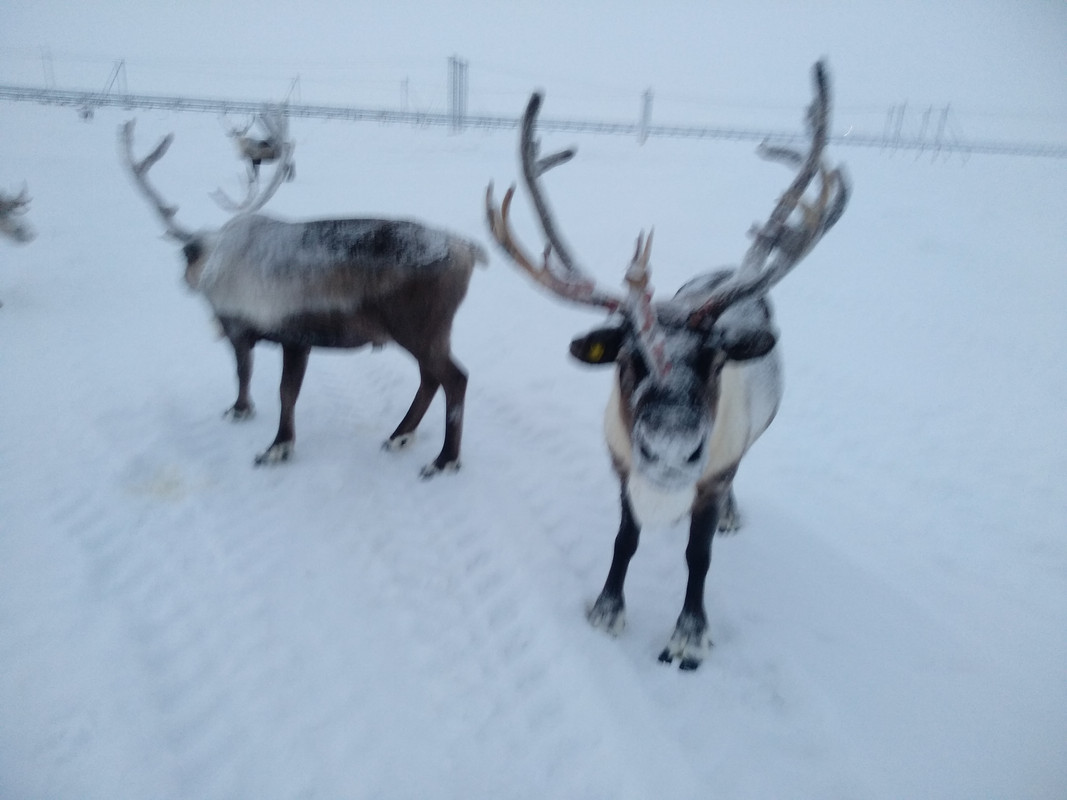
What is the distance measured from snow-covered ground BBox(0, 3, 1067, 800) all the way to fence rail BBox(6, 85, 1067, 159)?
13648 millimetres

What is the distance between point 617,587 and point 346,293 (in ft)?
7.75

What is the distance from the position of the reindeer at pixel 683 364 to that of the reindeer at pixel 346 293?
1258 mm

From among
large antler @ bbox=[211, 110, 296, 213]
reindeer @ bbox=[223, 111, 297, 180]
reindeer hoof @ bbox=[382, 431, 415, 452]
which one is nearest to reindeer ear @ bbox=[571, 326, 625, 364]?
reindeer hoof @ bbox=[382, 431, 415, 452]

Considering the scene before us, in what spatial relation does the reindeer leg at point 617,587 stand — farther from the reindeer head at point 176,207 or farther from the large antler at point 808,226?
the reindeer head at point 176,207

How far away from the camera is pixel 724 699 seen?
244cm

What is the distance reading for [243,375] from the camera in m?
4.39

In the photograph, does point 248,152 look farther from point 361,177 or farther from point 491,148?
point 491,148

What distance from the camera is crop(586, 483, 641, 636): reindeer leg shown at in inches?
105

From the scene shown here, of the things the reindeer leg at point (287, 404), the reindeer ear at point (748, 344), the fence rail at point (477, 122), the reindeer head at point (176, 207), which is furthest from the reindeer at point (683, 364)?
the fence rail at point (477, 122)

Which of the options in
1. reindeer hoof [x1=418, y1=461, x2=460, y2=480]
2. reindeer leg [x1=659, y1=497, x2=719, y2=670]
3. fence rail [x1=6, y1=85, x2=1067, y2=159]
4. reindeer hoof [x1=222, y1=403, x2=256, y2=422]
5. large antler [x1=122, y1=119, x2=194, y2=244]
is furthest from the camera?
fence rail [x1=6, y1=85, x2=1067, y2=159]

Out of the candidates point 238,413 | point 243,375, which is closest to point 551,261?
point 243,375

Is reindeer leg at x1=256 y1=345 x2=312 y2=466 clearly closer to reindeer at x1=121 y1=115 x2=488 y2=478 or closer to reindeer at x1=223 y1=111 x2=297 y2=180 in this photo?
reindeer at x1=121 y1=115 x2=488 y2=478

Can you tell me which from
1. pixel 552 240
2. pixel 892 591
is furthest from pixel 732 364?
pixel 892 591

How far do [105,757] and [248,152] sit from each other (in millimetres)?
7045
